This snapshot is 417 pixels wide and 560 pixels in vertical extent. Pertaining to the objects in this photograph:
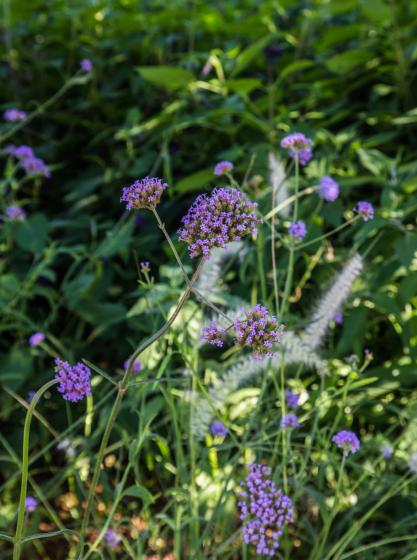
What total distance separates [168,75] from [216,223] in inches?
49.9

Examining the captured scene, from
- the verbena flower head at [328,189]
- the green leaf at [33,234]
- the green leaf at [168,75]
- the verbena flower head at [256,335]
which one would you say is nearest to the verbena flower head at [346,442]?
the verbena flower head at [256,335]

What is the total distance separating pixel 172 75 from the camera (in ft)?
6.45

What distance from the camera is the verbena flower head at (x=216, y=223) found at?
80 cm

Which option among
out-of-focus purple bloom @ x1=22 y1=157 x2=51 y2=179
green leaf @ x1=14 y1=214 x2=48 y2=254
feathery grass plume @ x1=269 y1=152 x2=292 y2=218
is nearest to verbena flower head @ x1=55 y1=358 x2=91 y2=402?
feathery grass plume @ x1=269 y1=152 x2=292 y2=218

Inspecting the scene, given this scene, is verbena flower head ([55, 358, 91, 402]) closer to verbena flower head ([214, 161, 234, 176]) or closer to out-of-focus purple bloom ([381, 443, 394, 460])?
verbena flower head ([214, 161, 234, 176])

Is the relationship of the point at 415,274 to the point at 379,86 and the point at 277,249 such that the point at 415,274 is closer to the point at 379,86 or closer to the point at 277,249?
the point at 277,249

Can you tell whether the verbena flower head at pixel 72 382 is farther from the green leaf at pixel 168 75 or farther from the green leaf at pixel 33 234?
the green leaf at pixel 168 75

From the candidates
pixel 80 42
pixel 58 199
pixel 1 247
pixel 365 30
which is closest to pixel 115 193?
pixel 58 199

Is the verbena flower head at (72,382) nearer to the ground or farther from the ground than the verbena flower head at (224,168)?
nearer to the ground

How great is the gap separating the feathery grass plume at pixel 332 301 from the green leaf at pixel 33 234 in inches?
32.9

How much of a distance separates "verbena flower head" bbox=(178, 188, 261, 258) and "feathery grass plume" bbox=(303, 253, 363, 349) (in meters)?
0.51

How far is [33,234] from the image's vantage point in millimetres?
1940

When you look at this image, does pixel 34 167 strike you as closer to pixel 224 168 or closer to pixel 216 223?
pixel 224 168

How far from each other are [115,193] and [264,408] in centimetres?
91
